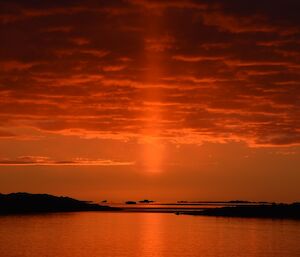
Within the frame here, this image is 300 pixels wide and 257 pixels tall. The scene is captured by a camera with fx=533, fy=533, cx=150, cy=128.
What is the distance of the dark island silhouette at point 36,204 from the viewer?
14986 cm

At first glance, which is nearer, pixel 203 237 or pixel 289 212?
pixel 203 237

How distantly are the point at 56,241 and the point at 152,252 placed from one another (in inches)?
585

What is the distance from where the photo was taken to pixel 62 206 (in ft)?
542

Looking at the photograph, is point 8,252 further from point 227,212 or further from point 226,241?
point 227,212

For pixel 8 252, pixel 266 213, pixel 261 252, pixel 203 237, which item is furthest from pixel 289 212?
pixel 8 252

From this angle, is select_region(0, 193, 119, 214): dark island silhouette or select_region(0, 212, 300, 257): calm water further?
select_region(0, 193, 119, 214): dark island silhouette

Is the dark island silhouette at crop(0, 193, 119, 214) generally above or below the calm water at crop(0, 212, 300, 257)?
above

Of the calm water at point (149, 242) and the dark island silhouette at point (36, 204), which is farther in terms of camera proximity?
the dark island silhouette at point (36, 204)

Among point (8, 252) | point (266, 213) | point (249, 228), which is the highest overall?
point (266, 213)

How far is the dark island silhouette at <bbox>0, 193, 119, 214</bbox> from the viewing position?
14986 centimetres

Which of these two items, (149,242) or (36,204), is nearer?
(149,242)

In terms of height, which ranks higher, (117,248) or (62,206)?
(62,206)

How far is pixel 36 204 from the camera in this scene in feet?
521

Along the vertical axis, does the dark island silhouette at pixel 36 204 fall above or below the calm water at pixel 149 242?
above
